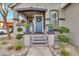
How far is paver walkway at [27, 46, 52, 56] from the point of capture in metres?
4.73

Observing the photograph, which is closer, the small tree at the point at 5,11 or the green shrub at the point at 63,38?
the small tree at the point at 5,11

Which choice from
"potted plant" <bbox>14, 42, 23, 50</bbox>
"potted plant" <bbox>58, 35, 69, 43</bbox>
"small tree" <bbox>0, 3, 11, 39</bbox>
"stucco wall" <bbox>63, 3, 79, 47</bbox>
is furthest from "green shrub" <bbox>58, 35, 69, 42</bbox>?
"small tree" <bbox>0, 3, 11, 39</bbox>

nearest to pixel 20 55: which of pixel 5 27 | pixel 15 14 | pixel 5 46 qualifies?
pixel 5 46

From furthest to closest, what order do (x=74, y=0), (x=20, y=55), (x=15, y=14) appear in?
(x=15, y=14) < (x=20, y=55) < (x=74, y=0)

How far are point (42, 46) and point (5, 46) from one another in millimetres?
1014

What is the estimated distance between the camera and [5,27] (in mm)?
4617

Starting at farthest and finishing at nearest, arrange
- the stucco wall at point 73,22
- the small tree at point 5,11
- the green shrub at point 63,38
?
1. the stucco wall at point 73,22
2. the green shrub at point 63,38
3. the small tree at point 5,11

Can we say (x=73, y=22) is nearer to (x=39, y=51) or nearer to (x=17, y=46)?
(x=39, y=51)

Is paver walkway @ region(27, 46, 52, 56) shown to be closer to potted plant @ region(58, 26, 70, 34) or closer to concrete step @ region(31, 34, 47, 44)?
concrete step @ region(31, 34, 47, 44)

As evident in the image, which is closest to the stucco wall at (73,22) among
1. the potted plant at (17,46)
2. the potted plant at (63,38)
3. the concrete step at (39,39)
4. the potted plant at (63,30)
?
the potted plant at (63,30)

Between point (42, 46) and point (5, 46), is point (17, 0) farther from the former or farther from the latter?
point (42, 46)

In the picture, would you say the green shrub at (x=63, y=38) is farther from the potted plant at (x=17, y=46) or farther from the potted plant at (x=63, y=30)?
the potted plant at (x=17, y=46)

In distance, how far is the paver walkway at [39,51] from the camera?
4.73 metres

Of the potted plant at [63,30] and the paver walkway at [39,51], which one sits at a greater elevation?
the potted plant at [63,30]
